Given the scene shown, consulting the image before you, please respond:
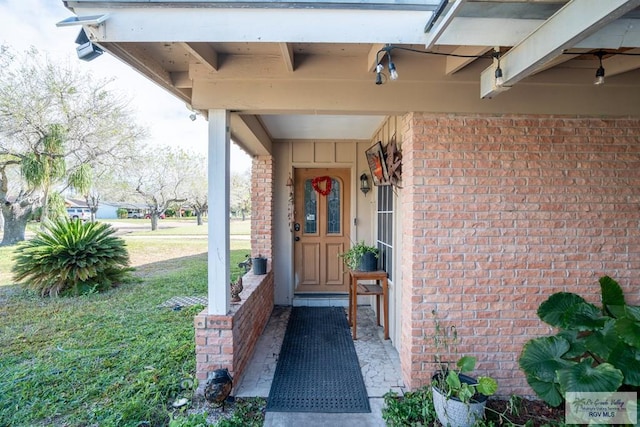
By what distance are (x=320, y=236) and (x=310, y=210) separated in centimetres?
46

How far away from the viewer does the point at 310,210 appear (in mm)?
4930

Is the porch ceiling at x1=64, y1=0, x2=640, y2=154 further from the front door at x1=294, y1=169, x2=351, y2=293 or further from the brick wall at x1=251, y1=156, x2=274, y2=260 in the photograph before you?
the front door at x1=294, y1=169, x2=351, y2=293

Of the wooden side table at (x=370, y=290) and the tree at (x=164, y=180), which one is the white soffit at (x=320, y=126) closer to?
the wooden side table at (x=370, y=290)

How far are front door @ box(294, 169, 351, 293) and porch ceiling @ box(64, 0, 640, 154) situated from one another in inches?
63.8

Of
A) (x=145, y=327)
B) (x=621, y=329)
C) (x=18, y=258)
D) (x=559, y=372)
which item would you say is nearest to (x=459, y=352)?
(x=559, y=372)

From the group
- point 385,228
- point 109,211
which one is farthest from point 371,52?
point 109,211

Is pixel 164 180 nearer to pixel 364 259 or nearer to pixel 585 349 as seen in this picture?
pixel 364 259

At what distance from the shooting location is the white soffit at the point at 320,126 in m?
3.49

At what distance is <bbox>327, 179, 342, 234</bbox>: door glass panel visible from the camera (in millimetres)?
4918

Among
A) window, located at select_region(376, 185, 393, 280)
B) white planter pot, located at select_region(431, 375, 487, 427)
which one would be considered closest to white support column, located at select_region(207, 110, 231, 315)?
white planter pot, located at select_region(431, 375, 487, 427)

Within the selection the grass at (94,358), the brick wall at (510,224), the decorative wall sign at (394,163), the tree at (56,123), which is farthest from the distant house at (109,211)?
the brick wall at (510,224)

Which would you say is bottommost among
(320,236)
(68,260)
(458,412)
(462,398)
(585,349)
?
(458,412)

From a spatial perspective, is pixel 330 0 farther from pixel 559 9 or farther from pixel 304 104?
pixel 559 9

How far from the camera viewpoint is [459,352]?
243 cm
